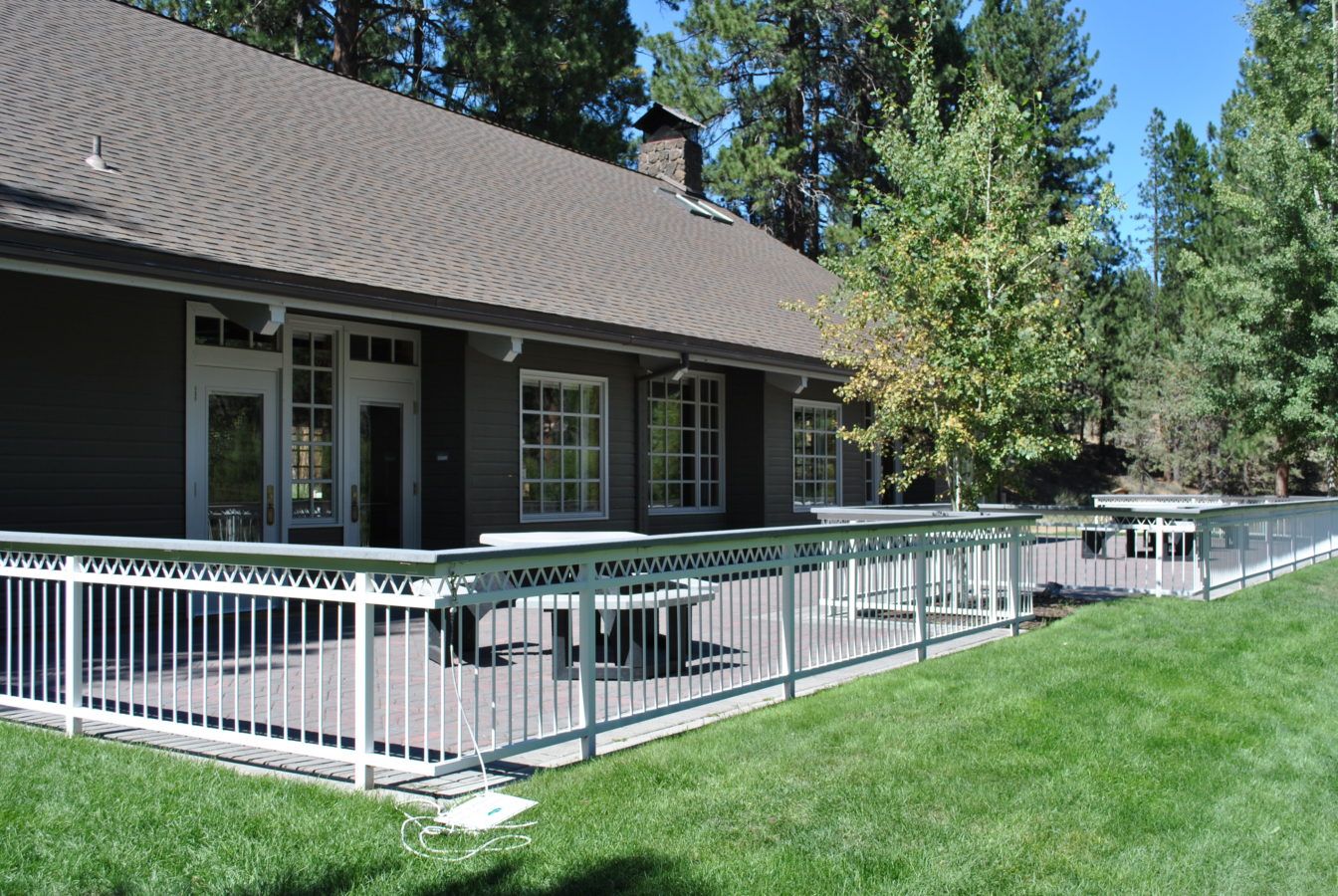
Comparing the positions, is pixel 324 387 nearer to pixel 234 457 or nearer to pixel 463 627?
pixel 234 457

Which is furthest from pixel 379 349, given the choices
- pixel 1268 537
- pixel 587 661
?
pixel 1268 537

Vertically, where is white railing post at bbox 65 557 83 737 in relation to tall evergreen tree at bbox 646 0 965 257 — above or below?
below

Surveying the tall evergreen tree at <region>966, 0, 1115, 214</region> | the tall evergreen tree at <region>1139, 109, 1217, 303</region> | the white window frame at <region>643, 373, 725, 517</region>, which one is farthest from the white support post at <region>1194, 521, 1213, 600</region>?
the tall evergreen tree at <region>1139, 109, 1217, 303</region>

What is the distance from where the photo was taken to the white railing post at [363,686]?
4.94 m

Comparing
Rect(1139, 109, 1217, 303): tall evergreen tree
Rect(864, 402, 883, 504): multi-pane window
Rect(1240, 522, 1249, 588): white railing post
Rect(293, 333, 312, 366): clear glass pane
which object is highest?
Rect(1139, 109, 1217, 303): tall evergreen tree

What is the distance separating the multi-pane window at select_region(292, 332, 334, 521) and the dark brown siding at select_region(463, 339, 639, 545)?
4.62 ft

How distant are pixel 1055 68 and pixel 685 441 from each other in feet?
90.4

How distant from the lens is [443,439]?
1222 cm

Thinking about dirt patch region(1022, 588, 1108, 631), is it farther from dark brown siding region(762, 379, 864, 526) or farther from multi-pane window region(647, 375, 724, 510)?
multi-pane window region(647, 375, 724, 510)

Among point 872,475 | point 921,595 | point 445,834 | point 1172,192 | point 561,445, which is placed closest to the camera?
point 445,834

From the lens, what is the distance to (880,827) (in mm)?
4617

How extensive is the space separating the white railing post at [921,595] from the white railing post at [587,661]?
3.55m

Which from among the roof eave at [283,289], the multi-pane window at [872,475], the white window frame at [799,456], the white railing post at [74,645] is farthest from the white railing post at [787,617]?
the multi-pane window at [872,475]

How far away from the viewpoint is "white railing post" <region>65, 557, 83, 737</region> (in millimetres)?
5961
